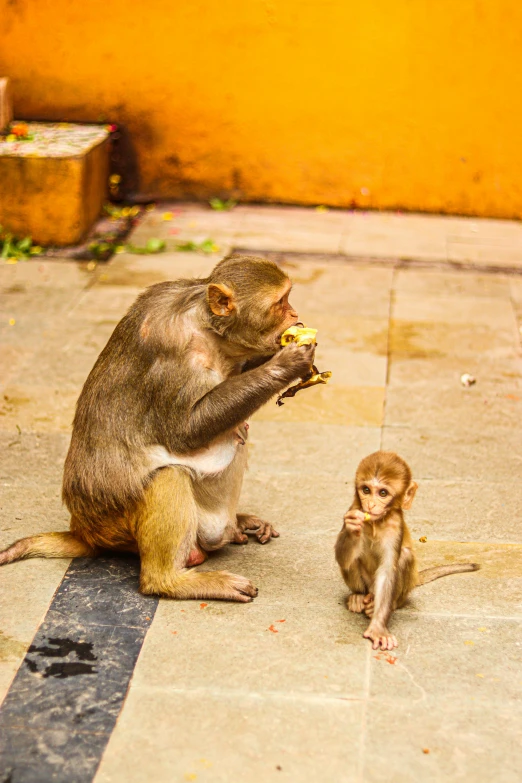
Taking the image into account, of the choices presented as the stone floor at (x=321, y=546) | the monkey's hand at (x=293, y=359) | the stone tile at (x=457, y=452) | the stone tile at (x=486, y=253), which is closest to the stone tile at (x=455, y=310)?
the stone floor at (x=321, y=546)

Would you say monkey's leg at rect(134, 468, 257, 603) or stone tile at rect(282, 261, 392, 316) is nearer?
monkey's leg at rect(134, 468, 257, 603)

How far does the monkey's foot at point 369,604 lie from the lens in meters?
4.85

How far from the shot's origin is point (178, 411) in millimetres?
4848

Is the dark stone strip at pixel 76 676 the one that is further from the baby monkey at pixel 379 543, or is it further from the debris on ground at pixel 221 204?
the debris on ground at pixel 221 204

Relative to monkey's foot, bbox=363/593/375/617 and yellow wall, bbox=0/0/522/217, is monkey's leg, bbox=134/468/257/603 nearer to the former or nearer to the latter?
monkey's foot, bbox=363/593/375/617

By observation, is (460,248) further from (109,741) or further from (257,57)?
(109,741)

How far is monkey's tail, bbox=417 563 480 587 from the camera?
5.14 metres

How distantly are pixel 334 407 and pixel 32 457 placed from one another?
1.97 meters

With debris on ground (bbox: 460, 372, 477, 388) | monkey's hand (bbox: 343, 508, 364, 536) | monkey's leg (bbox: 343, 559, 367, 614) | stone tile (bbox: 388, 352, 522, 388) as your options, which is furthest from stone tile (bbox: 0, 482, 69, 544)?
debris on ground (bbox: 460, 372, 477, 388)

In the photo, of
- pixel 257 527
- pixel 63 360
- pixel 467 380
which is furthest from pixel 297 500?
pixel 63 360

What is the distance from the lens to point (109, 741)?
4059 millimetres

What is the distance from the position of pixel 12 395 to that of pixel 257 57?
4755mm

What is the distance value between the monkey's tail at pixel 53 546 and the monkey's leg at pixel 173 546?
44 centimetres

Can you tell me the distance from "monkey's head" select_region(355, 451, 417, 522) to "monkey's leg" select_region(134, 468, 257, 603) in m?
0.80
